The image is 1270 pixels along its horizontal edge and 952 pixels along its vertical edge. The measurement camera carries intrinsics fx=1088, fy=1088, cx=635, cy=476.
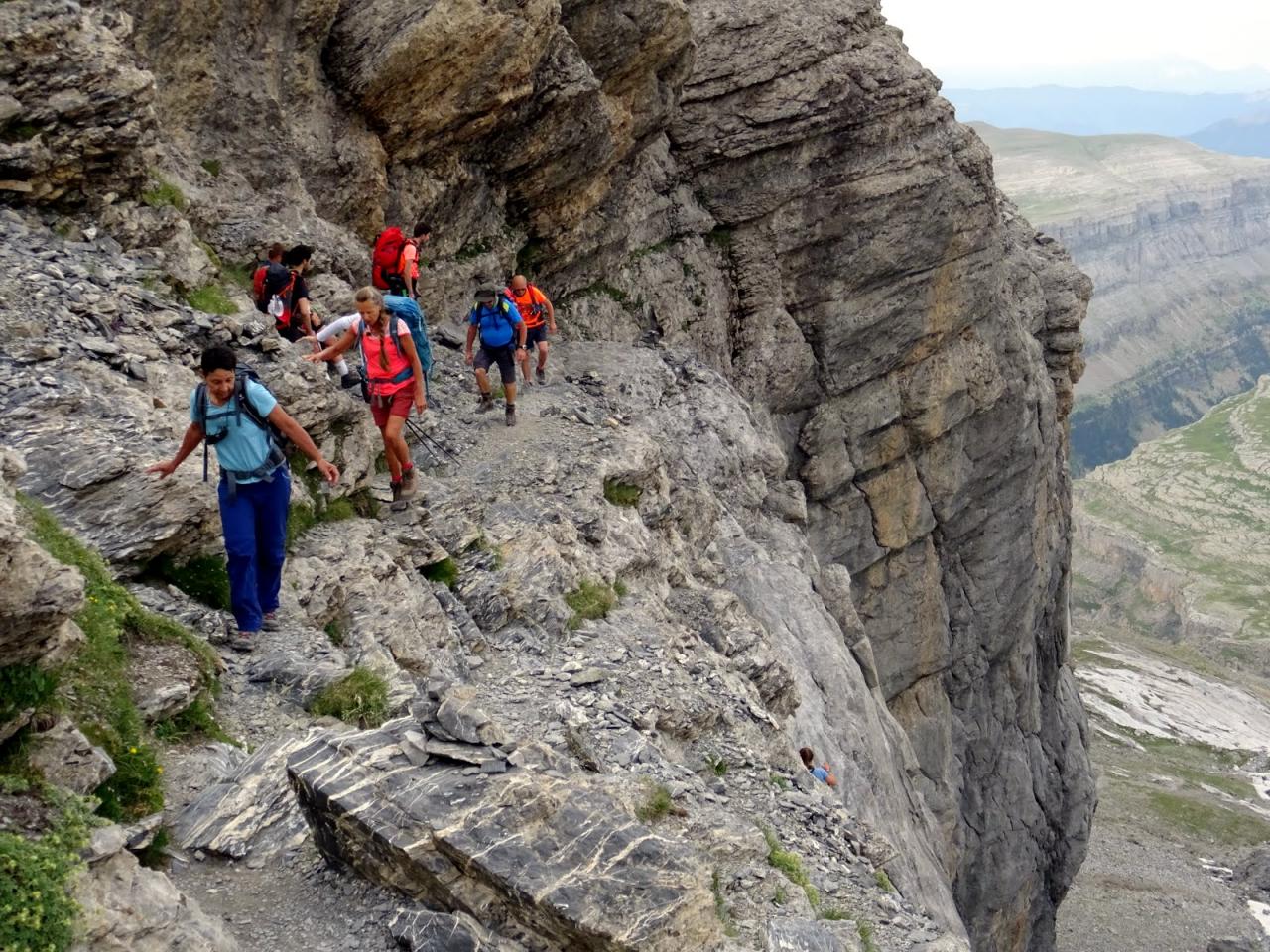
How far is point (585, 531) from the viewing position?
21.2 metres

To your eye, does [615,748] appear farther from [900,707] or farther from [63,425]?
[900,707]

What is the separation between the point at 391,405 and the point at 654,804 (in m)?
7.66

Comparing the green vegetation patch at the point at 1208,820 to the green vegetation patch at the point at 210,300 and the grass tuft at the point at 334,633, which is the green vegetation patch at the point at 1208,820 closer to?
the green vegetation patch at the point at 210,300

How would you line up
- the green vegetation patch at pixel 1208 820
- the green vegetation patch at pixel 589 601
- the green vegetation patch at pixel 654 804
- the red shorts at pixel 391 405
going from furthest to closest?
the green vegetation patch at pixel 1208 820, the green vegetation patch at pixel 589 601, the red shorts at pixel 391 405, the green vegetation patch at pixel 654 804

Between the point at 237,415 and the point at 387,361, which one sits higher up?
the point at 237,415

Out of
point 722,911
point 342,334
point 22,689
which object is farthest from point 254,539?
point 342,334

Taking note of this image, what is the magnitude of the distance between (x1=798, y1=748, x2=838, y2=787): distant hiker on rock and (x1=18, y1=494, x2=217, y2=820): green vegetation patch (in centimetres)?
1225

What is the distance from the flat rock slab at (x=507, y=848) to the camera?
29.9 ft

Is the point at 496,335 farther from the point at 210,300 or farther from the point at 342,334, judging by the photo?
the point at 210,300

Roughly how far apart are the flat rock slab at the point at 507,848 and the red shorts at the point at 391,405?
7.73m

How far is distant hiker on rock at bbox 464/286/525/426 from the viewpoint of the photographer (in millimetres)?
22516

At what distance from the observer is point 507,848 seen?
9336mm

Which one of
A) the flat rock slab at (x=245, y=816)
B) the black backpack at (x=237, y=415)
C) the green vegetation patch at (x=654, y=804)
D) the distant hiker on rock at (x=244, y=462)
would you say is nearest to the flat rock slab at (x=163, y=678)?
the flat rock slab at (x=245, y=816)

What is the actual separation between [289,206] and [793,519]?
17.6 metres
